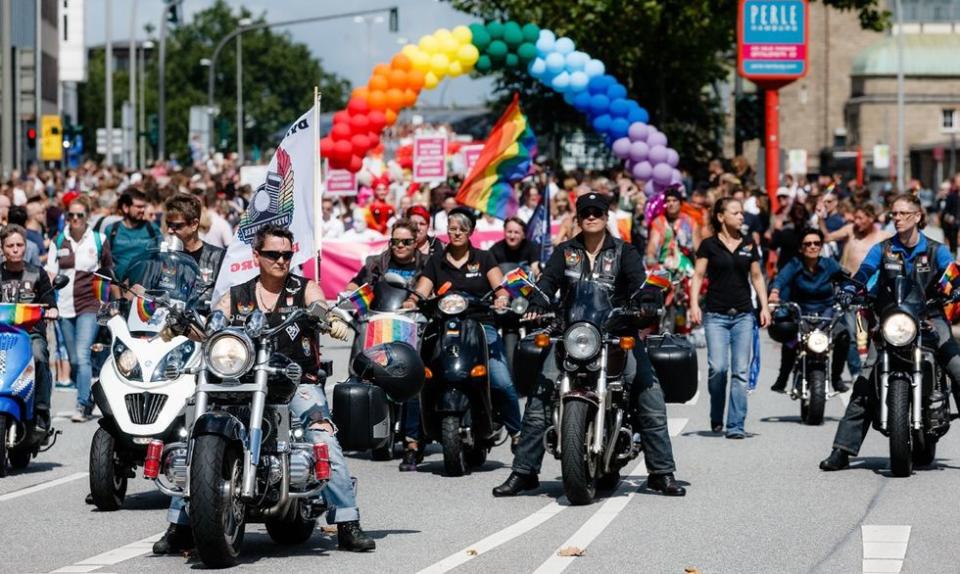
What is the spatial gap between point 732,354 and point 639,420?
11.9 ft

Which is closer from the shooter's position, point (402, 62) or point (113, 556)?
point (113, 556)

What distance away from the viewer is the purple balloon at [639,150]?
99.3ft

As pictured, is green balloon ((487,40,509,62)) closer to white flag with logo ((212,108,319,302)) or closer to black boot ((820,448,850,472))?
black boot ((820,448,850,472))

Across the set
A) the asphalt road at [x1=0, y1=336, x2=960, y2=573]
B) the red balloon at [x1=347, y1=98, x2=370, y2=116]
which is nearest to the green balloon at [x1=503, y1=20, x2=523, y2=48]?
the red balloon at [x1=347, y1=98, x2=370, y2=116]

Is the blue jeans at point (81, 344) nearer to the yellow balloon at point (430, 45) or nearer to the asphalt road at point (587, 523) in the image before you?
the asphalt road at point (587, 523)

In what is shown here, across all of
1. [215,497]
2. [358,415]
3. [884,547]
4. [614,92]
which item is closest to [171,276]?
[358,415]

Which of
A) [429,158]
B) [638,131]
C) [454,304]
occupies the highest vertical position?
[638,131]

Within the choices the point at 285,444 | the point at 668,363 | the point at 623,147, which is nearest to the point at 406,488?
the point at 668,363

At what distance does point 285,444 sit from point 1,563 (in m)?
1.45

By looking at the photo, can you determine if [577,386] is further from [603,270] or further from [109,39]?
[109,39]

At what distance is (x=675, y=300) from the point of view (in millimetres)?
23234

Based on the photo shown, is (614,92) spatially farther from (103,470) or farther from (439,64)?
(103,470)

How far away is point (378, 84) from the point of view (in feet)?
99.2

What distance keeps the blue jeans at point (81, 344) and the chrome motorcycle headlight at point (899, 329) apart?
705cm
